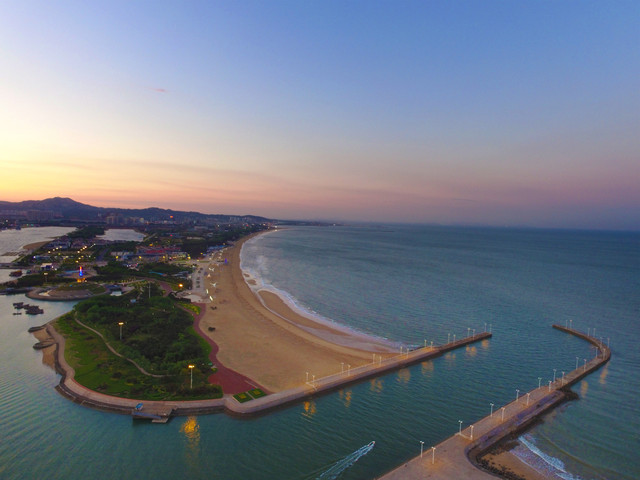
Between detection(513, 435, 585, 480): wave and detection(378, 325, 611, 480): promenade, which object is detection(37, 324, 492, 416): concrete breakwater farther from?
detection(513, 435, 585, 480): wave

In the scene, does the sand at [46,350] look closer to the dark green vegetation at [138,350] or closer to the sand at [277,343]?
the dark green vegetation at [138,350]

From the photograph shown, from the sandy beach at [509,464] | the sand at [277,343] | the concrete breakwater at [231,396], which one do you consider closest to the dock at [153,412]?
the concrete breakwater at [231,396]

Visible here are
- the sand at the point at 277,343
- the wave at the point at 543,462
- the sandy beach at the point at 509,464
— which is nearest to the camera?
the sandy beach at the point at 509,464

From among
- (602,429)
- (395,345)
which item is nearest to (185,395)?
(395,345)

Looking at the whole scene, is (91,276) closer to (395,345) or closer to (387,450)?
Answer: (395,345)

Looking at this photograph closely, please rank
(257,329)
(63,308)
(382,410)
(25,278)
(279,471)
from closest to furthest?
(279,471) < (382,410) < (257,329) < (63,308) < (25,278)
